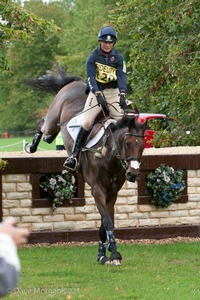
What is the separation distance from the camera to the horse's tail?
527 inches

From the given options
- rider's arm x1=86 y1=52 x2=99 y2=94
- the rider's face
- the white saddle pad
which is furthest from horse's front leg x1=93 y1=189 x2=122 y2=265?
the rider's face

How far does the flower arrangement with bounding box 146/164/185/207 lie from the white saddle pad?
197 cm

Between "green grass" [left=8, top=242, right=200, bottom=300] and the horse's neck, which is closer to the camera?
"green grass" [left=8, top=242, right=200, bottom=300]

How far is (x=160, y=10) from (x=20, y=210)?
612 centimetres

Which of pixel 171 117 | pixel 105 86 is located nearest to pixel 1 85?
pixel 171 117

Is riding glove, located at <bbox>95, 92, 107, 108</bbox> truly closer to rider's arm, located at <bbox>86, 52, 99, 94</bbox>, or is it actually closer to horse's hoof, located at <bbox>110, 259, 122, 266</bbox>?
rider's arm, located at <bbox>86, 52, 99, 94</bbox>

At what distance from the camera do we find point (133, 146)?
977 cm

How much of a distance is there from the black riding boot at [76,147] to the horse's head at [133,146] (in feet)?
3.67

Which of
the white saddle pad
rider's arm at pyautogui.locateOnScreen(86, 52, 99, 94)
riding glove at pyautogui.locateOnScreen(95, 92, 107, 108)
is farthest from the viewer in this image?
the white saddle pad

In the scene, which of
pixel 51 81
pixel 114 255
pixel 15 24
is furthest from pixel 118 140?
pixel 51 81

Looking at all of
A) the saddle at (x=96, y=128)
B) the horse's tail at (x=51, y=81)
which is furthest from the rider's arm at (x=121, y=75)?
the horse's tail at (x=51, y=81)

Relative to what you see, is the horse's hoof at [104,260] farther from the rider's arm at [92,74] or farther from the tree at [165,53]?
the tree at [165,53]

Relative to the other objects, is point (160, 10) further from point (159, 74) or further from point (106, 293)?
point (106, 293)

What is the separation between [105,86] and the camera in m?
11.0
